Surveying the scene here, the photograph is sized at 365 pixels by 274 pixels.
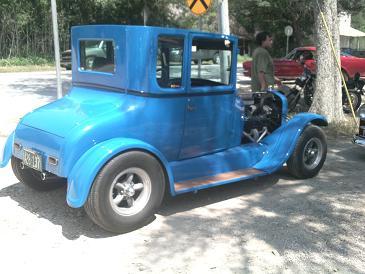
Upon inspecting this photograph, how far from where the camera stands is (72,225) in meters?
5.12

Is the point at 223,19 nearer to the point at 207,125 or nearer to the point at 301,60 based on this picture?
the point at 207,125

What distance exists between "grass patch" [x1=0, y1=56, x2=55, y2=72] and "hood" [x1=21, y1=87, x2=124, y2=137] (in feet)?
69.6

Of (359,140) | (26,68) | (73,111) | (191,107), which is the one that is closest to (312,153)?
(359,140)

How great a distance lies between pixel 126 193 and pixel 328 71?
22.9 ft

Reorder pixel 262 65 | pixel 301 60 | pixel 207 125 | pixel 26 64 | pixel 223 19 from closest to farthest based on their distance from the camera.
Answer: pixel 207 125 < pixel 262 65 < pixel 223 19 < pixel 301 60 < pixel 26 64

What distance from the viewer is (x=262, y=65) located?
8.95 metres

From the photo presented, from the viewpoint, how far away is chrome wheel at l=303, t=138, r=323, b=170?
22.5 ft

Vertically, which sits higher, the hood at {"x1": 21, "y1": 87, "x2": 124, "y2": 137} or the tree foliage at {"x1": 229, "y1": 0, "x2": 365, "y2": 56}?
the tree foliage at {"x1": 229, "y1": 0, "x2": 365, "y2": 56}

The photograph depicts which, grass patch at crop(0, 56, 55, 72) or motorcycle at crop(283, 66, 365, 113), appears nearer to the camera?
motorcycle at crop(283, 66, 365, 113)

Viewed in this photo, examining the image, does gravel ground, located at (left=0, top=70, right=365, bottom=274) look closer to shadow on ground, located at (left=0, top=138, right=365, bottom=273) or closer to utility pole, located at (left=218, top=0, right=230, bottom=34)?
shadow on ground, located at (left=0, top=138, right=365, bottom=273)

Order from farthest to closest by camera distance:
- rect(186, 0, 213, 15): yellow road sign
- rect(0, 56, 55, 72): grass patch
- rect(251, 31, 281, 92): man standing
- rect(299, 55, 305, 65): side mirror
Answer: rect(0, 56, 55, 72): grass patch < rect(299, 55, 305, 65): side mirror < rect(186, 0, 213, 15): yellow road sign < rect(251, 31, 281, 92): man standing

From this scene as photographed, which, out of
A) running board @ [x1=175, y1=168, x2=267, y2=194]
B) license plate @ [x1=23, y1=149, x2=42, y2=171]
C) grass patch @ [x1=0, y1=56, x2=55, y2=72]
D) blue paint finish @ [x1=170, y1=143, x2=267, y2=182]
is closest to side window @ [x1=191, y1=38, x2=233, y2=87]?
blue paint finish @ [x1=170, y1=143, x2=267, y2=182]

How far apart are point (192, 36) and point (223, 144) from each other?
1.41 metres

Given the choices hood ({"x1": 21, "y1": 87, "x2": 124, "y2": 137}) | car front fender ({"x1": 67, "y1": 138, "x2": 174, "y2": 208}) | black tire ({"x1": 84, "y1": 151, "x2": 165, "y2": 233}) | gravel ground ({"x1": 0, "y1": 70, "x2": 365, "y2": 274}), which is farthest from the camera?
hood ({"x1": 21, "y1": 87, "x2": 124, "y2": 137})
